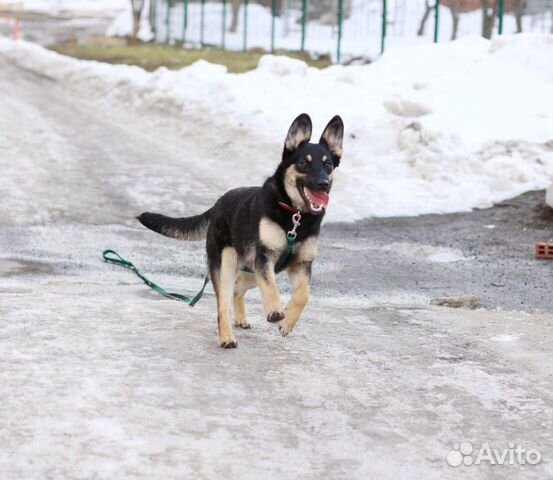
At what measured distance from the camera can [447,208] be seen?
13.9 meters

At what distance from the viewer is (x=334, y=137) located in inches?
277

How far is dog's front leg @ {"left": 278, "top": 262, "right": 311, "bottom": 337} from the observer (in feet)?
21.8

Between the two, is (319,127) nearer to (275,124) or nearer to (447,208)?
(275,124)

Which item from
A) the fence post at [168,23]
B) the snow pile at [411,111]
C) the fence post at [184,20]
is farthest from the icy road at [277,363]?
the fence post at [168,23]

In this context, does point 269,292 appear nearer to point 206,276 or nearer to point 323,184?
point 323,184

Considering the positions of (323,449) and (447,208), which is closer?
(323,449)

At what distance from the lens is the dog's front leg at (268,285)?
6.52m

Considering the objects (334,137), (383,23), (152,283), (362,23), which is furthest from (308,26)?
(334,137)

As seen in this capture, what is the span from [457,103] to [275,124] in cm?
293

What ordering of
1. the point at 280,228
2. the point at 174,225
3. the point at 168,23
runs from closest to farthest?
the point at 280,228 < the point at 174,225 < the point at 168,23

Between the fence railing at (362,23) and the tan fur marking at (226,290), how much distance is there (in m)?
16.4

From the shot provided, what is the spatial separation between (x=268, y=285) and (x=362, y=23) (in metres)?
21.0

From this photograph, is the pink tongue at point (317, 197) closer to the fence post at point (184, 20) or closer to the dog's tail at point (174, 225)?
the dog's tail at point (174, 225)

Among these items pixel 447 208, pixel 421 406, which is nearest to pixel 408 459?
pixel 421 406
